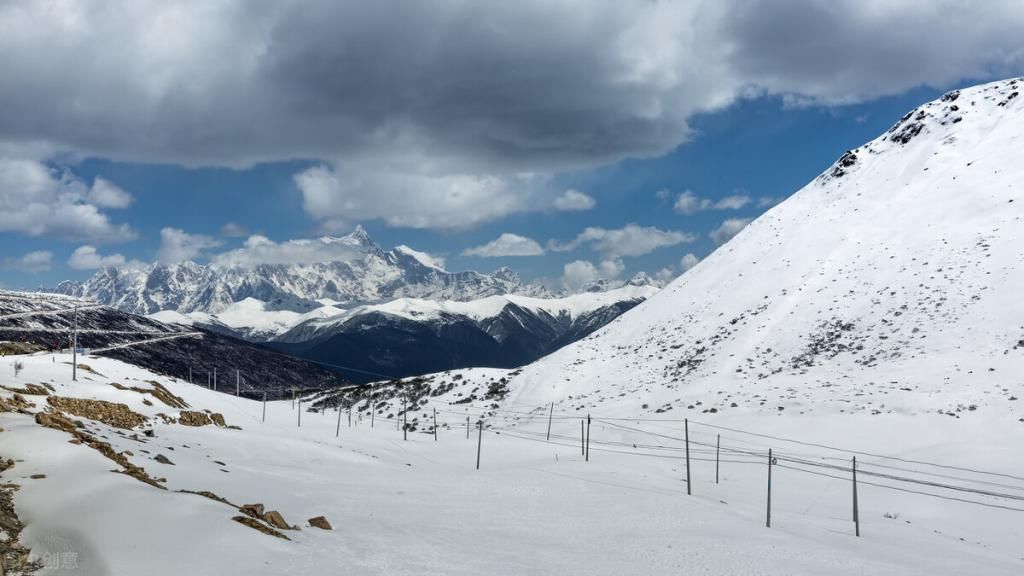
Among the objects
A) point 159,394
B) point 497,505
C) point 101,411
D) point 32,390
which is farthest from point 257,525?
point 159,394

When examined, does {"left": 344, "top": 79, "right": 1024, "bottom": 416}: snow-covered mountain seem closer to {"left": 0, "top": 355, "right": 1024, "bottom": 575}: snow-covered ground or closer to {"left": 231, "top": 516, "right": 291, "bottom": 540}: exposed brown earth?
{"left": 0, "top": 355, "right": 1024, "bottom": 575}: snow-covered ground

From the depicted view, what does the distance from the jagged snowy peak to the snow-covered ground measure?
10242mm

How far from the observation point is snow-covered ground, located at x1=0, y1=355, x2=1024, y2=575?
15.3 meters

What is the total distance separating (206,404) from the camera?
226 ft

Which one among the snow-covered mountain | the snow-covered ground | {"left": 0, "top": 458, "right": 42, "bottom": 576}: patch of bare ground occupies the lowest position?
the snow-covered ground

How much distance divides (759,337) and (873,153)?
63.6 metres

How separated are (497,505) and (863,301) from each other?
67.6 meters

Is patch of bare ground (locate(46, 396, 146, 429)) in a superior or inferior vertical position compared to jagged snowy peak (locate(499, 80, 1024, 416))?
inferior

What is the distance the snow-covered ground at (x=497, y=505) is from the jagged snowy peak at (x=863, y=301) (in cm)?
1024

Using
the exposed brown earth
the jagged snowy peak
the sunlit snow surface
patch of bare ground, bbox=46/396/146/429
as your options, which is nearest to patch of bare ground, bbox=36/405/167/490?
the sunlit snow surface

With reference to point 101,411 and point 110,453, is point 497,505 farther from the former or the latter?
point 101,411

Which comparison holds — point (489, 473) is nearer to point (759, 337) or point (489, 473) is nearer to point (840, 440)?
point (840, 440)

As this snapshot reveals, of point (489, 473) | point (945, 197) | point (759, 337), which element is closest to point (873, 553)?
point (489, 473)

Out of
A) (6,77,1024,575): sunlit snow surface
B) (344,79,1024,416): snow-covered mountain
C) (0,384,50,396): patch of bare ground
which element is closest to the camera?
(6,77,1024,575): sunlit snow surface
